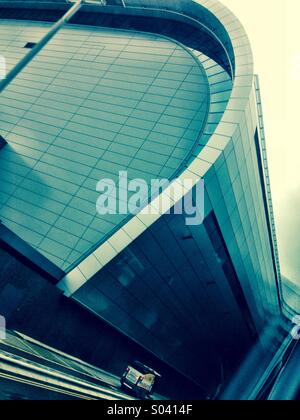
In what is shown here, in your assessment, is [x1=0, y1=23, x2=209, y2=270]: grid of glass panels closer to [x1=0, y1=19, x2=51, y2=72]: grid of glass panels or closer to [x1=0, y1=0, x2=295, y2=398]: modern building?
[x1=0, y1=0, x2=295, y2=398]: modern building

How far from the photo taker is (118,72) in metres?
20.3

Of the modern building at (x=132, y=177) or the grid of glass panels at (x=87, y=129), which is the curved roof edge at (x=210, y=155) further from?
the grid of glass panels at (x=87, y=129)

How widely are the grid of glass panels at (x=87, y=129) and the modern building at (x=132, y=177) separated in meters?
0.09

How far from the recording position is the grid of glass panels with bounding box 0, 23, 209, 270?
49.5 feet

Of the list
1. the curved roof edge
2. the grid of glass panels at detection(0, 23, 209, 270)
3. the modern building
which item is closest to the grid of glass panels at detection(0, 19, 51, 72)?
the modern building

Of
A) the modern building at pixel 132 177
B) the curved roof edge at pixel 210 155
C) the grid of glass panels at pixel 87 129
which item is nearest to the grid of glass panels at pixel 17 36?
the modern building at pixel 132 177

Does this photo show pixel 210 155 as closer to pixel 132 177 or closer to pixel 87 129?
pixel 132 177

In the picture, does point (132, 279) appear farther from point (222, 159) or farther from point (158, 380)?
point (158, 380)

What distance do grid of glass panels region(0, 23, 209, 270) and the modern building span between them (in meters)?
0.09

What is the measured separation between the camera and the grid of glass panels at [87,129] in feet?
49.5
